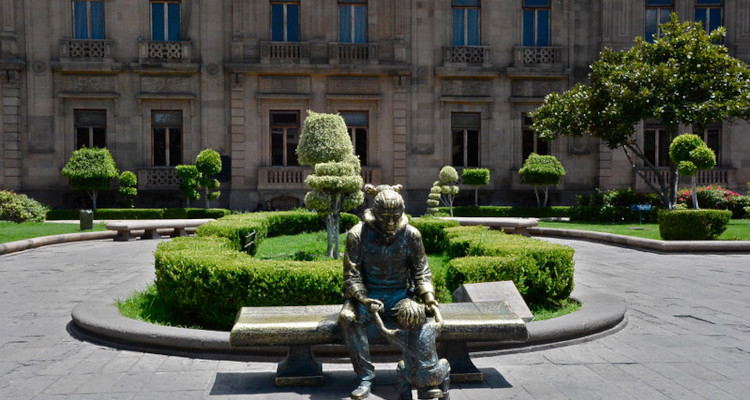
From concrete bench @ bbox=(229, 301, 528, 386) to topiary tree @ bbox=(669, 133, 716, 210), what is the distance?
1489 centimetres

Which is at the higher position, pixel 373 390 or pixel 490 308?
pixel 490 308

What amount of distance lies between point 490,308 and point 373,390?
1444 millimetres

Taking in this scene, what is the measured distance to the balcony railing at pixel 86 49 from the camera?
84.9 feet

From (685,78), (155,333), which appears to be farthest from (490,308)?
(685,78)

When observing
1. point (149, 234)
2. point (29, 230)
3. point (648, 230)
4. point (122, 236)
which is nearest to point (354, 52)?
point (149, 234)

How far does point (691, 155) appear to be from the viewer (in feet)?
59.4

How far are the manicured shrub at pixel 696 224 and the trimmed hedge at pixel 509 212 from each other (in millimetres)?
9727

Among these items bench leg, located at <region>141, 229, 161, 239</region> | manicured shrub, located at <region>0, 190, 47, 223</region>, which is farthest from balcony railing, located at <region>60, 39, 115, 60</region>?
bench leg, located at <region>141, 229, 161, 239</region>

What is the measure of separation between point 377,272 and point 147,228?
51.3 feet

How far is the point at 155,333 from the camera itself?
244 inches

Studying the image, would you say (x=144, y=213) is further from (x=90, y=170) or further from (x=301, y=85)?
(x=301, y=85)

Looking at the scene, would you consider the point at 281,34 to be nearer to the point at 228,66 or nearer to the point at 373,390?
the point at 228,66

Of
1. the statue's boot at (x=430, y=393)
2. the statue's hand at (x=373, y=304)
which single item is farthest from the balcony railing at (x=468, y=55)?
the statue's boot at (x=430, y=393)

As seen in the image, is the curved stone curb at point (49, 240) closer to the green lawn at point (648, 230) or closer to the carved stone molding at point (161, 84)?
the carved stone molding at point (161, 84)
